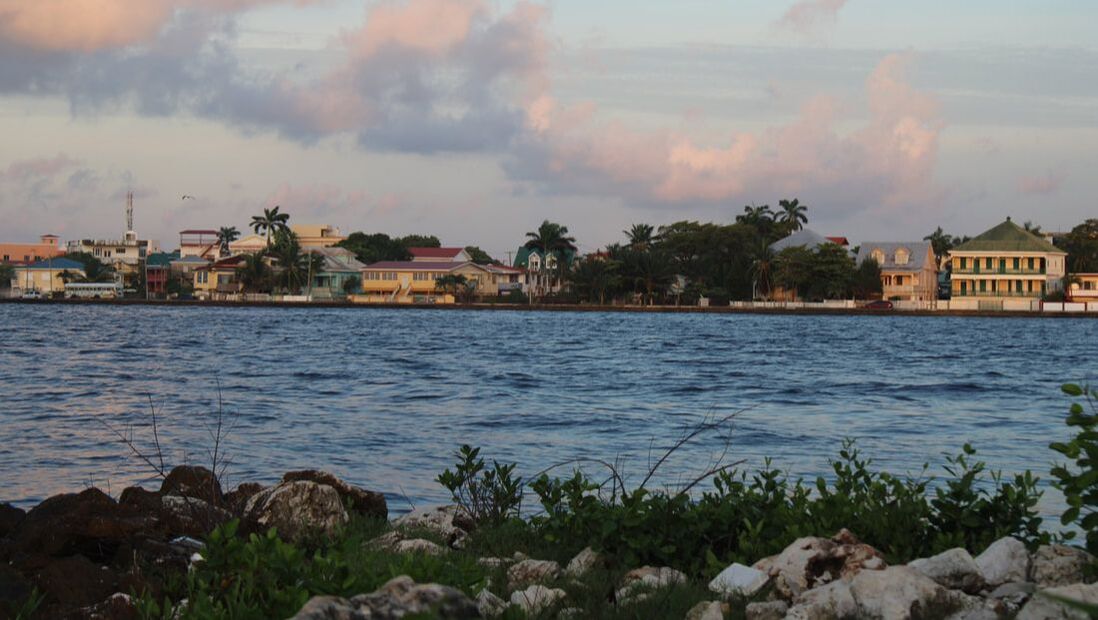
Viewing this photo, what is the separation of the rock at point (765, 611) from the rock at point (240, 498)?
444 cm

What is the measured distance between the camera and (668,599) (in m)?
6.45

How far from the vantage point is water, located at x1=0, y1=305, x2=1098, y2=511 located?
16.8 metres

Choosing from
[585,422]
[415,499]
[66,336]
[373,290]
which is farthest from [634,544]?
[373,290]

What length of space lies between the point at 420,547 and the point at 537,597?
180 centimetres

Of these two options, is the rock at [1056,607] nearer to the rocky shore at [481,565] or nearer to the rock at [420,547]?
the rocky shore at [481,565]

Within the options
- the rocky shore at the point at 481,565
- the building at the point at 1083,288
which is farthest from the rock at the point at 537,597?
the building at the point at 1083,288

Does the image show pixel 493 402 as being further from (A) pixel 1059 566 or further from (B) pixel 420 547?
(A) pixel 1059 566

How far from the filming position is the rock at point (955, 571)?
20.4ft

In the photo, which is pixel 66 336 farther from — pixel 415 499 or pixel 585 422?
pixel 415 499

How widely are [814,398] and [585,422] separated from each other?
31.2 ft

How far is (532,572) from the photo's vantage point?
7.23 metres

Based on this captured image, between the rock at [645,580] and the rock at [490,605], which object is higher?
the rock at [490,605]

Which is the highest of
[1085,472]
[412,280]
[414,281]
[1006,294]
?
[412,280]

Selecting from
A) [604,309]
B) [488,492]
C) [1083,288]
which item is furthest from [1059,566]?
[1083,288]
